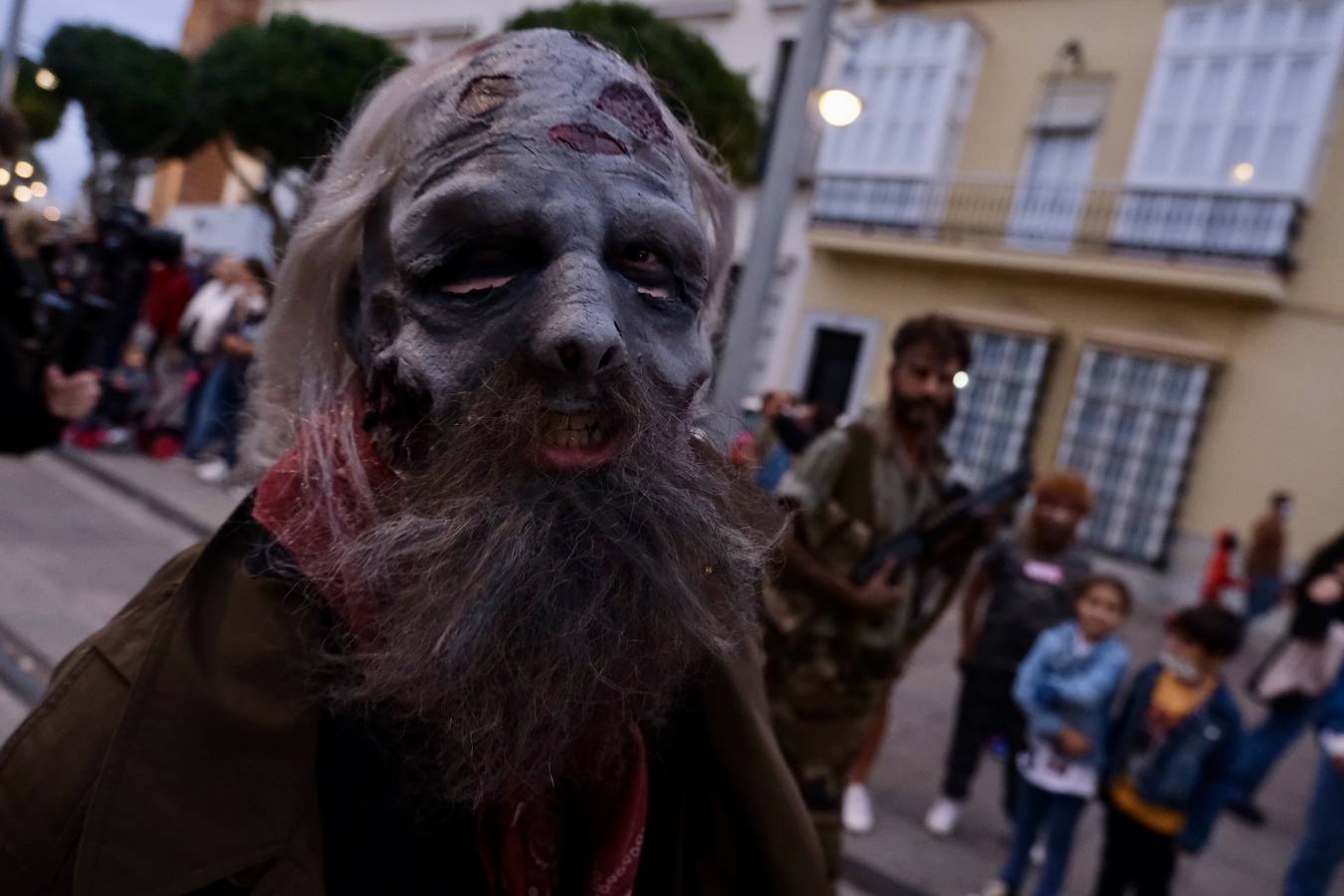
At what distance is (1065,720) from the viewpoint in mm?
3324

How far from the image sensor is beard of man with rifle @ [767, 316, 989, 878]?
2.97m

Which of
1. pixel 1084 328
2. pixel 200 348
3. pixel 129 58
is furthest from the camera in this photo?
pixel 129 58

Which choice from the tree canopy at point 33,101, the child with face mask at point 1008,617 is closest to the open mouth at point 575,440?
the child with face mask at point 1008,617

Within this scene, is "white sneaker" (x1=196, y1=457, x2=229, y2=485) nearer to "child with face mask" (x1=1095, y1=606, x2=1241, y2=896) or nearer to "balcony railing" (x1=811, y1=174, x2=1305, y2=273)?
"child with face mask" (x1=1095, y1=606, x2=1241, y2=896)

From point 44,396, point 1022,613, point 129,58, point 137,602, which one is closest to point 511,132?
point 137,602

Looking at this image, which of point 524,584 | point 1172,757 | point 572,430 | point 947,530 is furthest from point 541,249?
point 1172,757

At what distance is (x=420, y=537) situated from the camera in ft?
3.03

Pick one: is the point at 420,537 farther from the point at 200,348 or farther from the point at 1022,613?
the point at 200,348

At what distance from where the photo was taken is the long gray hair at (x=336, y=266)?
1116mm

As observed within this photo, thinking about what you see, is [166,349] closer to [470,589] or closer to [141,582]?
[141,582]

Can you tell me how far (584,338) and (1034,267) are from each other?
12289 mm

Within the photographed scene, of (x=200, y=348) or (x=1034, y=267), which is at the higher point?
(x=1034, y=267)

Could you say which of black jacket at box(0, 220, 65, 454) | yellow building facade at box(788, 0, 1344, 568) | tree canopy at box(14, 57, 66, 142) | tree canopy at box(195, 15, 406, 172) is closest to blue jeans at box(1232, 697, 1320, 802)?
black jacket at box(0, 220, 65, 454)

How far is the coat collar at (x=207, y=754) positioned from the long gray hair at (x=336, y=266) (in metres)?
0.17
